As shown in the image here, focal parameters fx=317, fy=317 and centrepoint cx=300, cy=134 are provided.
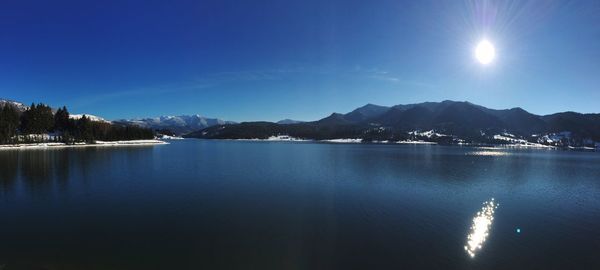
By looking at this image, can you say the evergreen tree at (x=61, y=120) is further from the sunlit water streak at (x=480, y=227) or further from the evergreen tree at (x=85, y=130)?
the sunlit water streak at (x=480, y=227)

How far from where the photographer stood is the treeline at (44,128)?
12741cm

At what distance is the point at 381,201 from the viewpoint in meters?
34.6

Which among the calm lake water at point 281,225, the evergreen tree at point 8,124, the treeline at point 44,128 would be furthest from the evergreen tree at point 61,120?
the calm lake water at point 281,225

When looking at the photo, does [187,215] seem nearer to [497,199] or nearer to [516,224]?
[516,224]

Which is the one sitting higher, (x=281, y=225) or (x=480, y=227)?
(x=281, y=225)

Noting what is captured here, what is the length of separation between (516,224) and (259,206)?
22929 mm

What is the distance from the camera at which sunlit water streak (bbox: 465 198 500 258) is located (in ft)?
70.1

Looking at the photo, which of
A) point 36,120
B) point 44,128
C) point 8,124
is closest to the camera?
point 8,124

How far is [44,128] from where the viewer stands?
149 m

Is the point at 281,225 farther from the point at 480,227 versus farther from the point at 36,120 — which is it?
the point at 36,120

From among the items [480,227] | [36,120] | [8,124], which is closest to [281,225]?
[480,227]

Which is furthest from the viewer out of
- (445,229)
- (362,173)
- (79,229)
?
(362,173)

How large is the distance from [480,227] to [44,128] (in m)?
182

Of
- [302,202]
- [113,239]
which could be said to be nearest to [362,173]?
[302,202]
